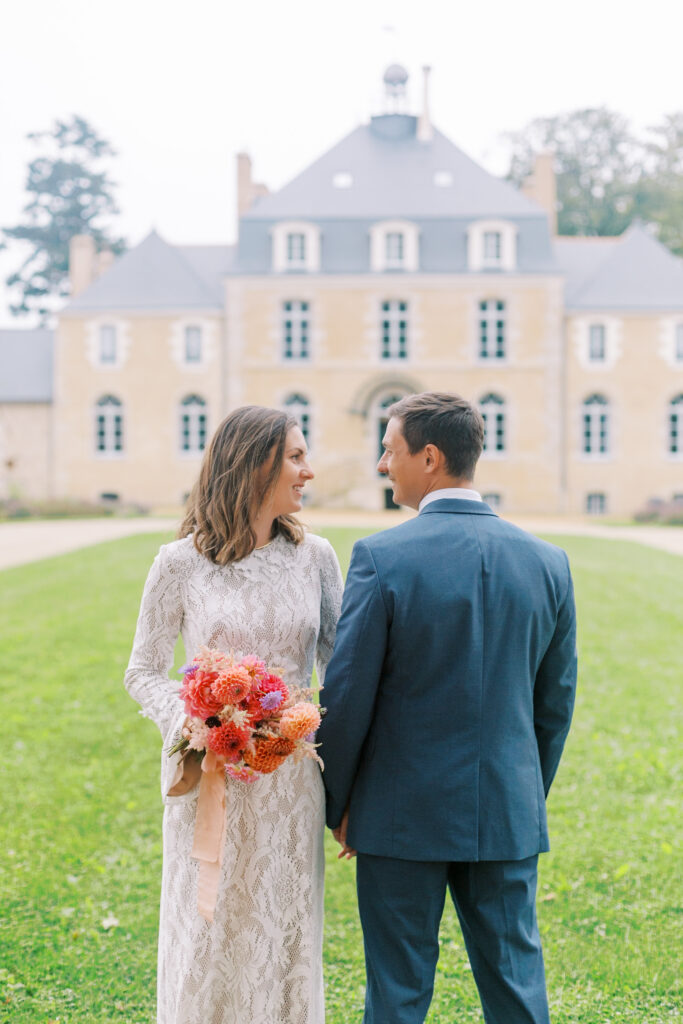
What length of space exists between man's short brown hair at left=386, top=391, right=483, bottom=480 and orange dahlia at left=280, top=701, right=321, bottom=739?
2.35ft

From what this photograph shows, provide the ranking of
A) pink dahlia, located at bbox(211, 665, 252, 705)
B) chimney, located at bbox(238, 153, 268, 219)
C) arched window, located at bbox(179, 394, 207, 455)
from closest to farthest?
pink dahlia, located at bbox(211, 665, 252, 705)
arched window, located at bbox(179, 394, 207, 455)
chimney, located at bbox(238, 153, 268, 219)

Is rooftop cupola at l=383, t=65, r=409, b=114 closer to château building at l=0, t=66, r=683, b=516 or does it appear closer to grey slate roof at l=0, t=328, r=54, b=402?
château building at l=0, t=66, r=683, b=516

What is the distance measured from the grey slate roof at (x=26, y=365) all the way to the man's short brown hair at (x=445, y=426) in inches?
1084

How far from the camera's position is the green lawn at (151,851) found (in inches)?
139

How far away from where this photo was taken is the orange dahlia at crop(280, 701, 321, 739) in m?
2.23

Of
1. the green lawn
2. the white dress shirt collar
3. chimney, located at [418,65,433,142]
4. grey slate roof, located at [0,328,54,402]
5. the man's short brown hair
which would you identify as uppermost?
chimney, located at [418,65,433,142]

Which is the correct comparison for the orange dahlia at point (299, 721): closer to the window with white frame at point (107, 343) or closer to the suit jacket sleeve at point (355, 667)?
the suit jacket sleeve at point (355, 667)

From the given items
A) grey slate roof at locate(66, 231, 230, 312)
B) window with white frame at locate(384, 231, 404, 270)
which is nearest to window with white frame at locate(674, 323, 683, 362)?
window with white frame at locate(384, 231, 404, 270)

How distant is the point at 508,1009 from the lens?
238cm

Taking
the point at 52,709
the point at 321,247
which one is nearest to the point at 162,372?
the point at 321,247

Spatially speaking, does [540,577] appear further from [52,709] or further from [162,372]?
[162,372]

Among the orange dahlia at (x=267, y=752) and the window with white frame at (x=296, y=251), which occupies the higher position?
the window with white frame at (x=296, y=251)

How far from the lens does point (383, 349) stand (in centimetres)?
2705

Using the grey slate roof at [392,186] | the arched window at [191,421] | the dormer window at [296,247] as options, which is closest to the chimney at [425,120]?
the grey slate roof at [392,186]
